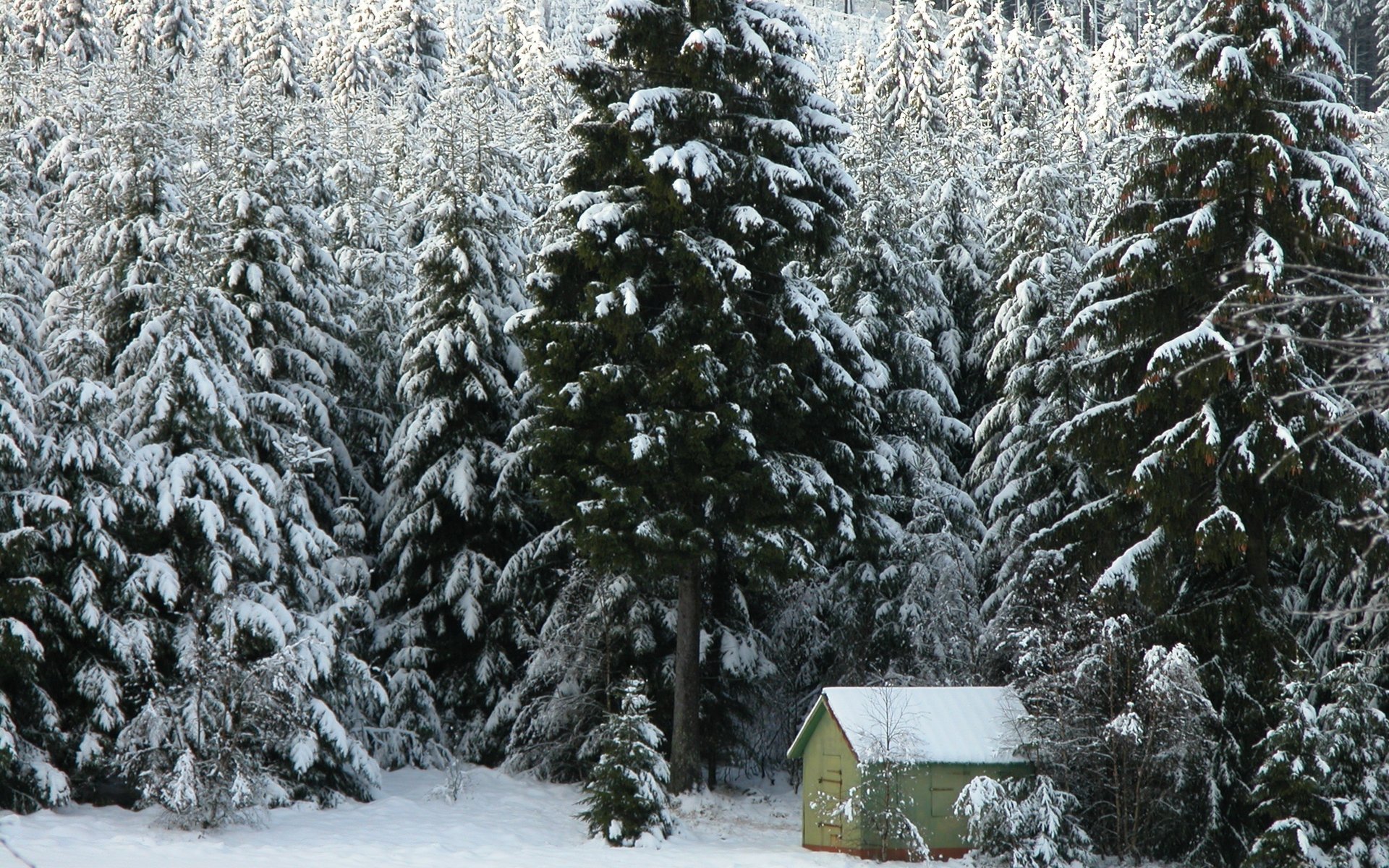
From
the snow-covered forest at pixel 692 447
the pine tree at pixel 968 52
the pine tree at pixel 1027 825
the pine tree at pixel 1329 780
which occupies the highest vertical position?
the pine tree at pixel 968 52

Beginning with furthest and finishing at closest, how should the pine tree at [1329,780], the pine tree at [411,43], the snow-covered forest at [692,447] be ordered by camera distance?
the pine tree at [411,43]
the snow-covered forest at [692,447]
the pine tree at [1329,780]

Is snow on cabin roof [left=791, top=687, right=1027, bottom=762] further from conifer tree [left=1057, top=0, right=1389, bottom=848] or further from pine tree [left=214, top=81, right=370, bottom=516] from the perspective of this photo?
pine tree [left=214, top=81, right=370, bottom=516]

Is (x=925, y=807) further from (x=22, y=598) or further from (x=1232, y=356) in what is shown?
(x=22, y=598)

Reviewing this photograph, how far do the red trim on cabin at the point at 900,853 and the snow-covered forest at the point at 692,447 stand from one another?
1.93 metres

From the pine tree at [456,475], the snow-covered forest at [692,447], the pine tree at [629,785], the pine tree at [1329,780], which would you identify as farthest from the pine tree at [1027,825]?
the pine tree at [456,475]

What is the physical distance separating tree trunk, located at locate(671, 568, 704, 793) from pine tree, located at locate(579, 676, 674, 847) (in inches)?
61.3

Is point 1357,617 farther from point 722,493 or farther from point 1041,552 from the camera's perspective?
point 722,493

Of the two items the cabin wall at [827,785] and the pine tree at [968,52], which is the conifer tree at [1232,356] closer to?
the cabin wall at [827,785]

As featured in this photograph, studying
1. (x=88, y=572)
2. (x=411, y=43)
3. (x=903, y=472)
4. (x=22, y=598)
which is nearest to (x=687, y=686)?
(x=903, y=472)

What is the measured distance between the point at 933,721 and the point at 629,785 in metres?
4.92

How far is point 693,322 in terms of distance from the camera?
20156 millimetres

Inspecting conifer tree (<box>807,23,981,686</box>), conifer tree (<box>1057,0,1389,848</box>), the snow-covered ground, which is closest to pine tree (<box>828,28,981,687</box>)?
conifer tree (<box>807,23,981,686</box>)

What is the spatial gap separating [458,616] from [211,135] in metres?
10.7

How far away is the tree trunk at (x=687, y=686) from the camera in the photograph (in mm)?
21234
